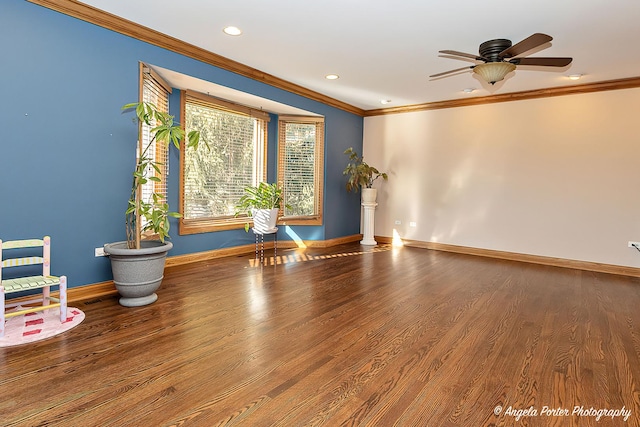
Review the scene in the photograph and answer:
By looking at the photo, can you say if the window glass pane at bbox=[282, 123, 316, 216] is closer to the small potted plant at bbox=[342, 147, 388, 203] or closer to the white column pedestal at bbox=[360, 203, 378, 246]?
the small potted plant at bbox=[342, 147, 388, 203]

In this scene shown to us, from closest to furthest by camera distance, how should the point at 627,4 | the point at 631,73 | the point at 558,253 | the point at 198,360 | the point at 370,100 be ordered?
1. the point at 198,360
2. the point at 627,4
3. the point at 631,73
4. the point at 558,253
5. the point at 370,100

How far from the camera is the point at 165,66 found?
3973 millimetres

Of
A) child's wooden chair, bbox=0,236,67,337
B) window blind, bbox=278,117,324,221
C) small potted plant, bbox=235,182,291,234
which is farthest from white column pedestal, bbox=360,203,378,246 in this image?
child's wooden chair, bbox=0,236,67,337

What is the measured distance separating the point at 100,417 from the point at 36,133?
2576mm

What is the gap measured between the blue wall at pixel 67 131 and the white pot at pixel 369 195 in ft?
13.2

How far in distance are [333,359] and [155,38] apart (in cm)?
372

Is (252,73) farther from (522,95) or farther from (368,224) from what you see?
(522,95)

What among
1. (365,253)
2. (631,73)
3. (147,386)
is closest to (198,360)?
(147,386)

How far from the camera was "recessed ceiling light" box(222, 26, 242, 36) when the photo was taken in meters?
3.65

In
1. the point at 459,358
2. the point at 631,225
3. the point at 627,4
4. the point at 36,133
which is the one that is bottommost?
the point at 459,358

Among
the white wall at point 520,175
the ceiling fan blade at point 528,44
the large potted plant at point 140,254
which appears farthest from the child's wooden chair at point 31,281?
the white wall at point 520,175

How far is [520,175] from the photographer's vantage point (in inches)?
230

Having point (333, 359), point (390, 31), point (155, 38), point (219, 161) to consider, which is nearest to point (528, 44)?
point (390, 31)

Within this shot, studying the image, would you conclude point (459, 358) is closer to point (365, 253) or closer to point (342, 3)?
point (342, 3)
